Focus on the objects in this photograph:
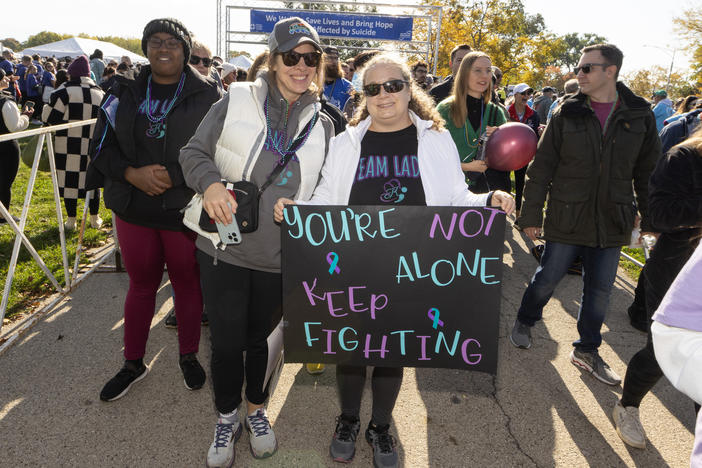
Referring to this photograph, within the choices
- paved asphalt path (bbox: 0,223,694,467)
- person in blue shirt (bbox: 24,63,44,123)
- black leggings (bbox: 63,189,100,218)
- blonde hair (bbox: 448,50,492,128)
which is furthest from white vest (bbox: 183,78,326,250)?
person in blue shirt (bbox: 24,63,44,123)

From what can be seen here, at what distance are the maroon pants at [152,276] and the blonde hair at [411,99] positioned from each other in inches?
51.6

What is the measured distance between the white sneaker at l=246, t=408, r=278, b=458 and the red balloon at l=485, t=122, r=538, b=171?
245 cm

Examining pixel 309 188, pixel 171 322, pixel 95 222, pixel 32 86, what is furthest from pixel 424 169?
pixel 32 86

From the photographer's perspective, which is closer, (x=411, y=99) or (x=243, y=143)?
(x=243, y=143)

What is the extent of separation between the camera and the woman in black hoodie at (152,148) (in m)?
2.62

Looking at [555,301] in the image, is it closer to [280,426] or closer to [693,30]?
[280,426]

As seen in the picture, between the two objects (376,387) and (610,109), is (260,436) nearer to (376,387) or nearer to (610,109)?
(376,387)

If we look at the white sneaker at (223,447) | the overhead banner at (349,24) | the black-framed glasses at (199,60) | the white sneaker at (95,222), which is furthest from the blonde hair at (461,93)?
the overhead banner at (349,24)

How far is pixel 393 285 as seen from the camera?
2.10 m

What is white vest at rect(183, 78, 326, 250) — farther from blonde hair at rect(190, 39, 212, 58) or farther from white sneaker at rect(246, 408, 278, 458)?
blonde hair at rect(190, 39, 212, 58)

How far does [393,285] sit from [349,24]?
52.9 feet

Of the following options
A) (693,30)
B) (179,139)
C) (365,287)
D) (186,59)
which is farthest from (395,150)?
(693,30)

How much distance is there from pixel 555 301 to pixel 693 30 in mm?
37186

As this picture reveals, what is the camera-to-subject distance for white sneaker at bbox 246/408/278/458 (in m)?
2.55
